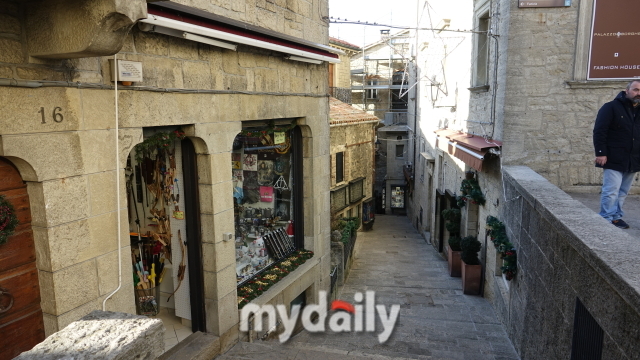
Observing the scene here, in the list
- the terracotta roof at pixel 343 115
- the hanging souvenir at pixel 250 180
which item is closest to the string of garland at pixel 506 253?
the hanging souvenir at pixel 250 180

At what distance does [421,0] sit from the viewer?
19.5 m

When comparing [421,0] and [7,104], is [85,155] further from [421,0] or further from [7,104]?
[421,0]

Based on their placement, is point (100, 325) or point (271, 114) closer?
point (100, 325)

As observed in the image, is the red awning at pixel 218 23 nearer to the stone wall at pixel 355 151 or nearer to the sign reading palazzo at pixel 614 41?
the sign reading palazzo at pixel 614 41

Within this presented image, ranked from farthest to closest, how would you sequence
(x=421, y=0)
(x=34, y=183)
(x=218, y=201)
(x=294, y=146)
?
1. (x=421, y=0)
2. (x=294, y=146)
3. (x=218, y=201)
4. (x=34, y=183)

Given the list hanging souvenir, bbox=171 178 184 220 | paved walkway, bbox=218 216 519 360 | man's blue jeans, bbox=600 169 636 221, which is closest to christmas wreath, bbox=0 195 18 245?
hanging souvenir, bbox=171 178 184 220

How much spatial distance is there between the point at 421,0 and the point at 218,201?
56.9 ft

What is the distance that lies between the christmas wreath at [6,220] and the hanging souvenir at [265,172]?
378cm

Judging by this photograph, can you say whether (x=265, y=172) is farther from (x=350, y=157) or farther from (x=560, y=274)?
(x=350, y=157)

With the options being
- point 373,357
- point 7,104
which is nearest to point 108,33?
point 7,104

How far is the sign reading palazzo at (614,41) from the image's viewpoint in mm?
7488

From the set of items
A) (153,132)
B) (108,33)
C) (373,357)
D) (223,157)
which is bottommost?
(373,357)

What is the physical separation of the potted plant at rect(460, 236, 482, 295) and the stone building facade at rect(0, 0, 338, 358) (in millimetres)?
5014

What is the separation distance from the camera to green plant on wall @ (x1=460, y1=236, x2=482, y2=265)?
9.59 metres
